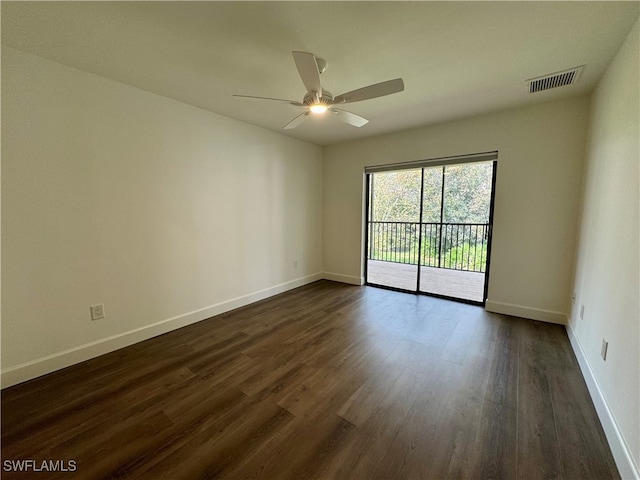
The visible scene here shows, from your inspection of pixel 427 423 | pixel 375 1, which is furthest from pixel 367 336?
pixel 375 1

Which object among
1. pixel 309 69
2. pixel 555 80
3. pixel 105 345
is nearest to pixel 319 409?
pixel 105 345

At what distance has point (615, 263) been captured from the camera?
1.54 metres

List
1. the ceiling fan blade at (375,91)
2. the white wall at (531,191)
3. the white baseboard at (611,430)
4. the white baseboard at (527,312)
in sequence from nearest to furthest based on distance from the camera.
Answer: the white baseboard at (611,430), the ceiling fan blade at (375,91), the white wall at (531,191), the white baseboard at (527,312)

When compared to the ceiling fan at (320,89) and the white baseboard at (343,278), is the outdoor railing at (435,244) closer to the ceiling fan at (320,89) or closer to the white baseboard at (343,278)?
the white baseboard at (343,278)

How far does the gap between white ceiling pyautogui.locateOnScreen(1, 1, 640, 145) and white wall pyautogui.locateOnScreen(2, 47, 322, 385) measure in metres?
0.31

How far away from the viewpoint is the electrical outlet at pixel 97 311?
213cm

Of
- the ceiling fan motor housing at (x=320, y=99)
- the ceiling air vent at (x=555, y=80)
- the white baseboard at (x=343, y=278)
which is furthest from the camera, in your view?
the white baseboard at (x=343, y=278)

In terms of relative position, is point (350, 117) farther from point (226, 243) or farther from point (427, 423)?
point (427, 423)

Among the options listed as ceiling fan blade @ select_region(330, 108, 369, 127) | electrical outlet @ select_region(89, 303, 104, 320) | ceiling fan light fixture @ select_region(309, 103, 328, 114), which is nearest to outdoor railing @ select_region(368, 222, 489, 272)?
ceiling fan blade @ select_region(330, 108, 369, 127)

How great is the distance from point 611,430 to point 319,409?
155 centimetres

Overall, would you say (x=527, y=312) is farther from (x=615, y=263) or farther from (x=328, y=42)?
(x=328, y=42)

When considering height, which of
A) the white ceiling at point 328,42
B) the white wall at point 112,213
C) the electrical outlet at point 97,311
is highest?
the white ceiling at point 328,42

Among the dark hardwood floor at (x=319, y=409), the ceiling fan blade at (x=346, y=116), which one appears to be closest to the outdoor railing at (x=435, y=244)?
the dark hardwood floor at (x=319, y=409)

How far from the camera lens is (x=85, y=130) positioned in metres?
2.03
